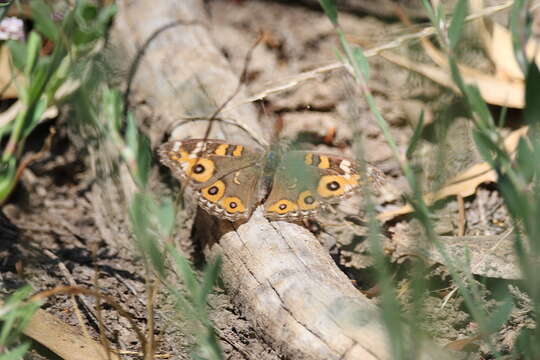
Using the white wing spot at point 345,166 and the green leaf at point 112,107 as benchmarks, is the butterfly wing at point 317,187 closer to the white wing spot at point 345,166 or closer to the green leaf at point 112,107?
the white wing spot at point 345,166

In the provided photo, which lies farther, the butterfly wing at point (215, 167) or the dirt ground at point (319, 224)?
the butterfly wing at point (215, 167)

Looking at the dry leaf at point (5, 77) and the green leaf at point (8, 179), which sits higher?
the dry leaf at point (5, 77)

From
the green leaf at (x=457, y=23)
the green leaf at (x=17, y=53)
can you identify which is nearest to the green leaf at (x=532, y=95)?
the green leaf at (x=457, y=23)

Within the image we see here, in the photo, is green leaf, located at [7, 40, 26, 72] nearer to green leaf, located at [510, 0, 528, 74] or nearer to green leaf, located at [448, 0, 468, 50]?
green leaf, located at [448, 0, 468, 50]

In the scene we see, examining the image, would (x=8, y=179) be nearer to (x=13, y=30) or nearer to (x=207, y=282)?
(x=13, y=30)

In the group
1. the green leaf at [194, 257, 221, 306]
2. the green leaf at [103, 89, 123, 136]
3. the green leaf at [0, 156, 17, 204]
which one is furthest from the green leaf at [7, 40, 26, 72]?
the green leaf at [194, 257, 221, 306]

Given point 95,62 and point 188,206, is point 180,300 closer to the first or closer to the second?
point 95,62
